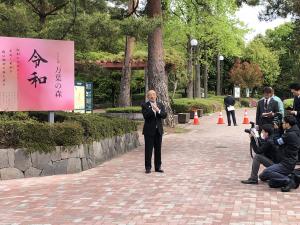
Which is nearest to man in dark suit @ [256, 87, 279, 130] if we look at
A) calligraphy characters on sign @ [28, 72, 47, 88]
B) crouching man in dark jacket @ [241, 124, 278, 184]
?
crouching man in dark jacket @ [241, 124, 278, 184]

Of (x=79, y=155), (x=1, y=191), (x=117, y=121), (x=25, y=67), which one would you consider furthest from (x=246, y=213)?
(x=117, y=121)

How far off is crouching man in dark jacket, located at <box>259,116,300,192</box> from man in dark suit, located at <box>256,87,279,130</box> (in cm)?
307

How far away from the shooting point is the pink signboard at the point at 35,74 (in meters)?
10.7

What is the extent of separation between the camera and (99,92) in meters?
40.2

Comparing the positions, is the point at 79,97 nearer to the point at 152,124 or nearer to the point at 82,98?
the point at 82,98

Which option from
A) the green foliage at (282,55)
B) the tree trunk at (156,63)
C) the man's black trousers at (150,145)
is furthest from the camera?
the green foliage at (282,55)

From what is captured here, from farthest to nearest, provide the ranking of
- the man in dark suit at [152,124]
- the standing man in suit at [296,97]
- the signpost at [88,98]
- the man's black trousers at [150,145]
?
1. the signpost at [88,98]
2. the standing man in suit at [296,97]
3. the man's black trousers at [150,145]
4. the man in dark suit at [152,124]

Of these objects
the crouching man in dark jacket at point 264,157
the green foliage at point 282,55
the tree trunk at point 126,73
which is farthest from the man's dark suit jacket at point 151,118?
the green foliage at point 282,55

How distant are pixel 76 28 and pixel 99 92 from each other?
27.9 metres

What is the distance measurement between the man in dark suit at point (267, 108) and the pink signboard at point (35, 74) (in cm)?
444

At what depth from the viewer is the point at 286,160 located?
825 centimetres

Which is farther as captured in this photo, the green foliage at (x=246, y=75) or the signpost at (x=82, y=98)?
the green foliage at (x=246, y=75)

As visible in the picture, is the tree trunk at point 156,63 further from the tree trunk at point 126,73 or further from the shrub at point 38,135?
the shrub at point 38,135

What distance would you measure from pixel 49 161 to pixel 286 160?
15.3ft
